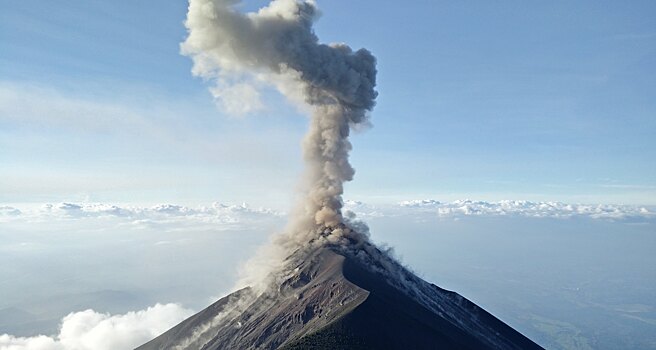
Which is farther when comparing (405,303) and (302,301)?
(302,301)

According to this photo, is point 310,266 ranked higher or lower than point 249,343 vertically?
higher

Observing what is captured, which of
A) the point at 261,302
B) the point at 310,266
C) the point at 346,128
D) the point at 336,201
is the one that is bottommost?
the point at 261,302

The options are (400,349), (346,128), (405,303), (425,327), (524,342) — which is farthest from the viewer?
(346,128)

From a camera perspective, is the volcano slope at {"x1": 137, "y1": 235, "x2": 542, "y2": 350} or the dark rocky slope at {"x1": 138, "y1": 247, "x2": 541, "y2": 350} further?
the volcano slope at {"x1": 137, "y1": 235, "x2": 542, "y2": 350}

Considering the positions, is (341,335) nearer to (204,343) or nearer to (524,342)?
(204,343)

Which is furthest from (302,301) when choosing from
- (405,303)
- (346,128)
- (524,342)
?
(524,342)

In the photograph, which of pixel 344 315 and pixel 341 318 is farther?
pixel 344 315

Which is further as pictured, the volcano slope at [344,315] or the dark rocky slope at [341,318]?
the volcano slope at [344,315]

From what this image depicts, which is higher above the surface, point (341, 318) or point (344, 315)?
point (344, 315)
